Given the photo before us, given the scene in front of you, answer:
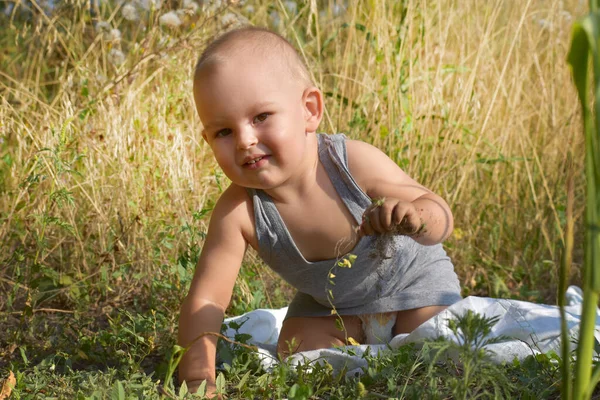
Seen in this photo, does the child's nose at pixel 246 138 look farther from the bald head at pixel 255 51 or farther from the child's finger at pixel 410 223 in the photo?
the child's finger at pixel 410 223

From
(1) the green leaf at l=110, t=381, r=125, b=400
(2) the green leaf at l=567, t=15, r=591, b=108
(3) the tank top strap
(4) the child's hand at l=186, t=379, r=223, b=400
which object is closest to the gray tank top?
(3) the tank top strap

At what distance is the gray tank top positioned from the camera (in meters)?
2.31

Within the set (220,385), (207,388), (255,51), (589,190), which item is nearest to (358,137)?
(255,51)

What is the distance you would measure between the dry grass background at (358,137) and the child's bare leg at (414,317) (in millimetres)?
531

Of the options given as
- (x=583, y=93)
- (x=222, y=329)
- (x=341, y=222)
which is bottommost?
(x=222, y=329)

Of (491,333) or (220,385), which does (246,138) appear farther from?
(491,333)

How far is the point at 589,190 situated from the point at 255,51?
1.20 metres

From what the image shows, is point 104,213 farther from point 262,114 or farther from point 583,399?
point 583,399

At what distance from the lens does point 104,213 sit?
116 inches

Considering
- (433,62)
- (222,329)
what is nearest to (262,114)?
(222,329)

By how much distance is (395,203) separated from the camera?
1.91m

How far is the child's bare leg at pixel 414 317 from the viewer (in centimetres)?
244

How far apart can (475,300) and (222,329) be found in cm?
76

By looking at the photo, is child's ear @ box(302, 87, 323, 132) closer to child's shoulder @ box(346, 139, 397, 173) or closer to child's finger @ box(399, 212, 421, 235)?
child's shoulder @ box(346, 139, 397, 173)
